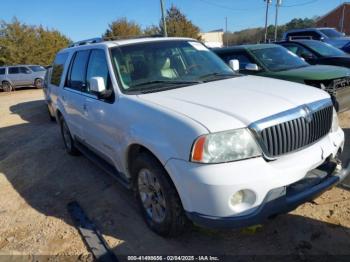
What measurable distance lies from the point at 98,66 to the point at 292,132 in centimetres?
250

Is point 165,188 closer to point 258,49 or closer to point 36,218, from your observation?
point 36,218

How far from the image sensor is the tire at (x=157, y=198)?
9.55 feet

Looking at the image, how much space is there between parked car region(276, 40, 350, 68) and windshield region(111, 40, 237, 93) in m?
5.01

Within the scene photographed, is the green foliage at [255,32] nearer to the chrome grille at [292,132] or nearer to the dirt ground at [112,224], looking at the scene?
the dirt ground at [112,224]

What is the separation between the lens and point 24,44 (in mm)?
32938

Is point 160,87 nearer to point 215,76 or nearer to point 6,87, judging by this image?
point 215,76

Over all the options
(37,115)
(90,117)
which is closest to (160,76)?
(90,117)

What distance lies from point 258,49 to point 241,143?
532cm

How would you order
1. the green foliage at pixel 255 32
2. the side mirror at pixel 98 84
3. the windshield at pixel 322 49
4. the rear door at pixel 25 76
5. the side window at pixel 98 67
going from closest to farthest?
the side mirror at pixel 98 84, the side window at pixel 98 67, the windshield at pixel 322 49, the rear door at pixel 25 76, the green foliage at pixel 255 32

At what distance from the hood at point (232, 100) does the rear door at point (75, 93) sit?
5.55ft

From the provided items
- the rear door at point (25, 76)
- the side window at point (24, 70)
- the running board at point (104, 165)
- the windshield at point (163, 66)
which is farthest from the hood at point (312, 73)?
the side window at point (24, 70)

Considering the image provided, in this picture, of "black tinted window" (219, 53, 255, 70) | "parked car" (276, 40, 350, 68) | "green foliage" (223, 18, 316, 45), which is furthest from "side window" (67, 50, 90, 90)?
"green foliage" (223, 18, 316, 45)

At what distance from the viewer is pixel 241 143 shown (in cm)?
256

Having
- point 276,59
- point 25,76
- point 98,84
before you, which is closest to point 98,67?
point 98,84
